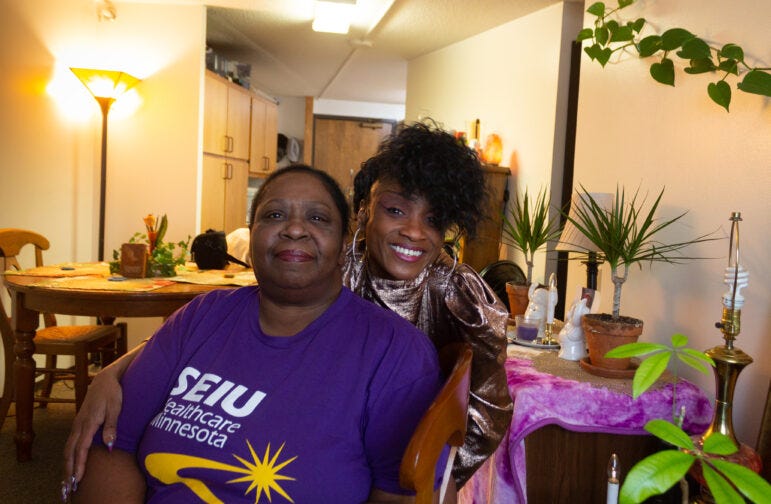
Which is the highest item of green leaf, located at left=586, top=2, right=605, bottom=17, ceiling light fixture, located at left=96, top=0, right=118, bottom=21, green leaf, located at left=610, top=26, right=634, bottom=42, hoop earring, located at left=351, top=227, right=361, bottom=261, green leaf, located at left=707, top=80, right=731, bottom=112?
ceiling light fixture, located at left=96, top=0, right=118, bottom=21

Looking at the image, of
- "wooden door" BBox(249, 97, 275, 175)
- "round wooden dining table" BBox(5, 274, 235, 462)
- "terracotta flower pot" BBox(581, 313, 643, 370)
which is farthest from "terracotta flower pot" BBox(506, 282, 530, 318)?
"wooden door" BBox(249, 97, 275, 175)

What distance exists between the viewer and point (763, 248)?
1899 millimetres

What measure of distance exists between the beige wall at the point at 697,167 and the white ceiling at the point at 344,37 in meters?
1.60

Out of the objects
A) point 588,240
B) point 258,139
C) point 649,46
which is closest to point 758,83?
point 649,46

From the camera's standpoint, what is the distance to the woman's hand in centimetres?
120

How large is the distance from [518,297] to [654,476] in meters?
1.89

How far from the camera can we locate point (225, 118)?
5465 millimetres

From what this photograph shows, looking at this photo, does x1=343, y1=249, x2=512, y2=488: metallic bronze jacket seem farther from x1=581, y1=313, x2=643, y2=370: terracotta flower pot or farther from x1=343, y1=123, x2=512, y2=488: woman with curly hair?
x1=581, y1=313, x2=643, y2=370: terracotta flower pot

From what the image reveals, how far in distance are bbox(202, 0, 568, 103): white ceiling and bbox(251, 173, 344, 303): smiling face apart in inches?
128

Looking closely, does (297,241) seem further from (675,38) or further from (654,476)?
(675,38)

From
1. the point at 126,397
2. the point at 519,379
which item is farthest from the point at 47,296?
the point at 519,379

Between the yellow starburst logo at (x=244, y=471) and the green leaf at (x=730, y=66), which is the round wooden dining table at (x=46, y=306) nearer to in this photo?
the yellow starburst logo at (x=244, y=471)

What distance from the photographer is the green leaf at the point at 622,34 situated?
251cm

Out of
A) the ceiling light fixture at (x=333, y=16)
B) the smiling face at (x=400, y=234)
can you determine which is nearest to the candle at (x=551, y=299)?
the smiling face at (x=400, y=234)
